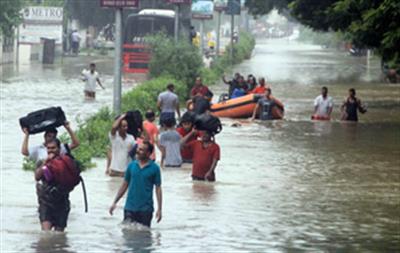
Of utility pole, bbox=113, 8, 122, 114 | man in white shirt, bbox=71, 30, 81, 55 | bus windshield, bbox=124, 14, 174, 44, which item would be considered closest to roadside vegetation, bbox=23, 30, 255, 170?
utility pole, bbox=113, 8, 122, 114

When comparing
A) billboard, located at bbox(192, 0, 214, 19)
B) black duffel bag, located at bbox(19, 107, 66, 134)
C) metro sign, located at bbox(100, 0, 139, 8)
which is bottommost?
black duffel bag, located at bbox(19, 107, 66, 134)

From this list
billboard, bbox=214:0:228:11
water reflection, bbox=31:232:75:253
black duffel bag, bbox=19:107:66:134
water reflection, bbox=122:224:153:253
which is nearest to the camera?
water reflection, bbox=31:232:75:253

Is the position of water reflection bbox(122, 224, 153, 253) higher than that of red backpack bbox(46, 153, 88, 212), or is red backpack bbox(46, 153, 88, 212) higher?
red backpack bbox(46, 153, 88, 212)

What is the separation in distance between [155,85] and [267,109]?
380 centimetres

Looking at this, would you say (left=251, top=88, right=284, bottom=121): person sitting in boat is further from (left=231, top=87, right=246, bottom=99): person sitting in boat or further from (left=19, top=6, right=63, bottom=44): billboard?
(left=19, top=6, right=63, bottom=44): billboard

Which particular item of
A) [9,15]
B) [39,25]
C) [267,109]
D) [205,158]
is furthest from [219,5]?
[205,158]

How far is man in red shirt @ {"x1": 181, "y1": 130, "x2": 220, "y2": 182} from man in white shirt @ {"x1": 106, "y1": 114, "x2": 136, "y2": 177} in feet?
4.05

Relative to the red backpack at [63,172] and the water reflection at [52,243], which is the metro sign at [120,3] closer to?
the water reflection at [52,243]

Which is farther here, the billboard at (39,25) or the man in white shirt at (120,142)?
the billboard at (39,25)

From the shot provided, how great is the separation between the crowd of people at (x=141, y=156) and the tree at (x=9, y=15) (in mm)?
30964

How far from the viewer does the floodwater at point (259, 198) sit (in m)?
16.8

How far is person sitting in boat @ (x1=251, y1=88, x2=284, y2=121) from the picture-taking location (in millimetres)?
38781

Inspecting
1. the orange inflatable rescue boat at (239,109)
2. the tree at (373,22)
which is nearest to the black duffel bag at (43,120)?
the tree at (373,22)

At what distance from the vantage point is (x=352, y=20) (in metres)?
37.9
